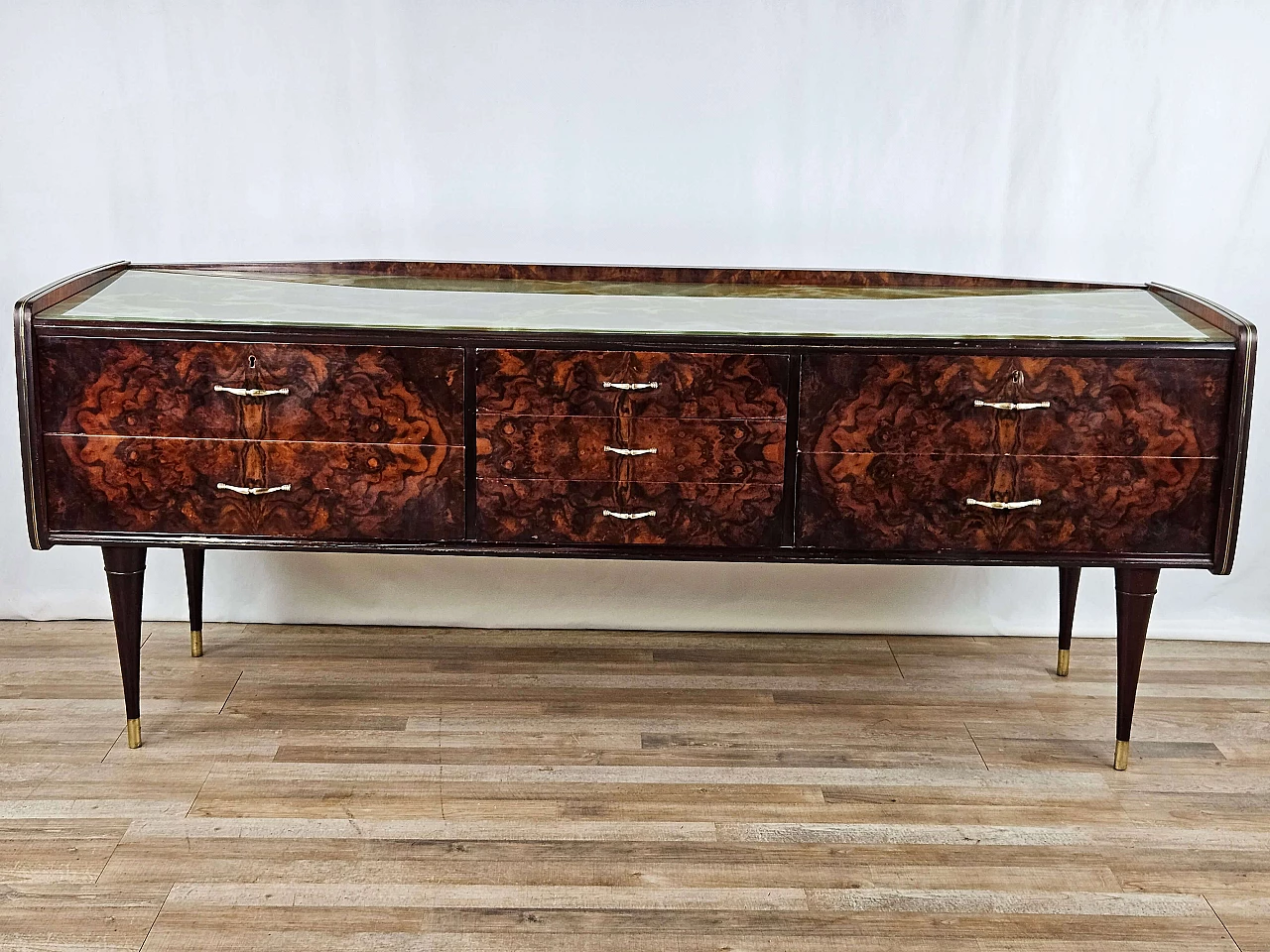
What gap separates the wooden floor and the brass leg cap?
1.0 inches

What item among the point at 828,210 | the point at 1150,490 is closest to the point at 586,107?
the point at 828,210

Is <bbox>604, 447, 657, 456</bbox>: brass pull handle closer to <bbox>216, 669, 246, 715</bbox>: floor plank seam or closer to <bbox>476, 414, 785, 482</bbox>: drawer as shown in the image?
<bbox>476, 414, 785, 482</bbox>: drawer

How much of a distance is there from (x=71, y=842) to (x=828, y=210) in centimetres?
198

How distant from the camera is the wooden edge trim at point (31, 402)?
2.06 meters

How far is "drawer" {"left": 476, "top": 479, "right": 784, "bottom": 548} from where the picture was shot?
2135mm

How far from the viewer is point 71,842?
1.96 meters

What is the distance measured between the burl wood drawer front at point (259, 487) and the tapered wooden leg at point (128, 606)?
60mm

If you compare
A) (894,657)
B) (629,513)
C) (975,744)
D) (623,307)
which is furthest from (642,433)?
(894,657)

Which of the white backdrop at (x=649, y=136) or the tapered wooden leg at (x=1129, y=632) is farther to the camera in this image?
the white backdrop at (x=649, y=136)

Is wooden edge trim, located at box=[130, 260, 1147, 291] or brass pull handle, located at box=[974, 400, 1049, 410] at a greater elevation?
wooden edge trim, located at box=[130, 260, 1147, 291]

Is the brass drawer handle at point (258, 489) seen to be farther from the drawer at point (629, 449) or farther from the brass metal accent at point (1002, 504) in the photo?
the brass metal accent at point (1002, 504)

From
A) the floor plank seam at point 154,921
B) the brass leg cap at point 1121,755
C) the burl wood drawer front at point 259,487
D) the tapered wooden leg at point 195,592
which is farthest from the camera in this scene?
the tapered wooden leg at point 195,592

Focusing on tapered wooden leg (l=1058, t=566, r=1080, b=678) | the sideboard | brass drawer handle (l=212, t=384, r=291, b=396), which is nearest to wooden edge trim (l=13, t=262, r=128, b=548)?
the sideboard

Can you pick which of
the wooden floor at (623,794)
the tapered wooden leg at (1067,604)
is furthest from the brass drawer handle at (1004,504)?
the tapered wooden leg at (1067,604)
